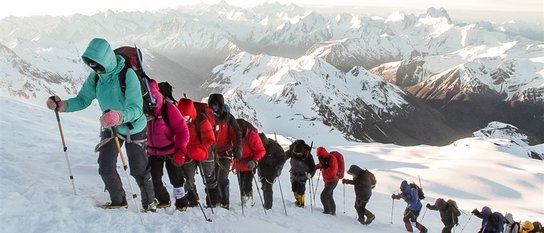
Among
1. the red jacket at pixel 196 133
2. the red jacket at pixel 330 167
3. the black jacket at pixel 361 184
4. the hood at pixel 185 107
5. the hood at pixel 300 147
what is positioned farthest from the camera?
the black jacket at pixel 361 184

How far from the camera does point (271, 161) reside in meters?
12.1

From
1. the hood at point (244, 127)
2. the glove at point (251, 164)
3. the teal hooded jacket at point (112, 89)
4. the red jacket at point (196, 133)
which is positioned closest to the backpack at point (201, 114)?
the red jacket at point (196, 133)

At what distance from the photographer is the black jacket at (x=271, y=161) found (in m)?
11.9

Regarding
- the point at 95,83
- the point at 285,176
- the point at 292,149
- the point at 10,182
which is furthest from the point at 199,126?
the point at 285,176

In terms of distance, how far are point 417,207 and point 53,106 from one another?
12221 millimetres

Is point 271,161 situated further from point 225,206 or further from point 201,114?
point 201,114

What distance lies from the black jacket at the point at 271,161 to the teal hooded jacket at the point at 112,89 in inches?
221

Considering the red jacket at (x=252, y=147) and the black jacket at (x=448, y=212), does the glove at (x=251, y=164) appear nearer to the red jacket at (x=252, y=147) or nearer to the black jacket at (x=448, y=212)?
the red jacket at (x=252, y=147)

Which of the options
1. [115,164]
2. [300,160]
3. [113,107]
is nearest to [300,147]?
[300,160]

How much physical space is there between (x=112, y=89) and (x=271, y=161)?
6330mm

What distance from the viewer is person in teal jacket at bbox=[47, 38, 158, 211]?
5.95 meters

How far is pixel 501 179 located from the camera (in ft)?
176

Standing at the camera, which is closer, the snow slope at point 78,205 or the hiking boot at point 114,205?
the snow slope at point 78,205

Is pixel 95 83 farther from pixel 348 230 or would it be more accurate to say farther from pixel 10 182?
pixel 348 230
